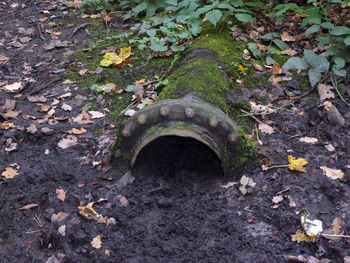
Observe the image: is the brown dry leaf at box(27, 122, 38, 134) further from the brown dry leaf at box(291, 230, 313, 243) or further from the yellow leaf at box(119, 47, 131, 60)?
the brown dry leaf at box(291, 230, 313, 243)

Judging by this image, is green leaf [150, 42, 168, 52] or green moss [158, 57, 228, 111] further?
green leaf [150, 42, 168, 52]

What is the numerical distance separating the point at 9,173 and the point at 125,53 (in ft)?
7.09

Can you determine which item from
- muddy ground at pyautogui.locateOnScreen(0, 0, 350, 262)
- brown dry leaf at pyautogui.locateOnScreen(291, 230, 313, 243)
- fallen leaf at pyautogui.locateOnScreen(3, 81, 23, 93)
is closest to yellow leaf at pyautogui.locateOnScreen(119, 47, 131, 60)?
muddy ground at pyautogui.locateOnScreen(0, 0, 350, 262)

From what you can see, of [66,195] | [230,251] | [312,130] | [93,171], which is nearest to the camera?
[230,251]

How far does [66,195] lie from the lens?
2750 mm

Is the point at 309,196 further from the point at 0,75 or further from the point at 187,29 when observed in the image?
the point at 0,75

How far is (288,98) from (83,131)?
6.91 ft

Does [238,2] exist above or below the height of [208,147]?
above

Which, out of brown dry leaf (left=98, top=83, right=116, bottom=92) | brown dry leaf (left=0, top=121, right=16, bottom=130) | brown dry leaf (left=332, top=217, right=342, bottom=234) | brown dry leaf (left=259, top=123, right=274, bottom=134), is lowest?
brown dry leaf (left=0, top=121, right=16, bottom=130)

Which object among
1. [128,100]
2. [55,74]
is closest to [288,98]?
[128,100]

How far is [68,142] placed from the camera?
329 centimetres

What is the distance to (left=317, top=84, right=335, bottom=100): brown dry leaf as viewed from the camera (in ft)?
11.7

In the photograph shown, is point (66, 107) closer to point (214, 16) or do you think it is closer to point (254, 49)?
point (214, 16)

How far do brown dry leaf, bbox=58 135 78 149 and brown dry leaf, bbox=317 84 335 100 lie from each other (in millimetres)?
2461
